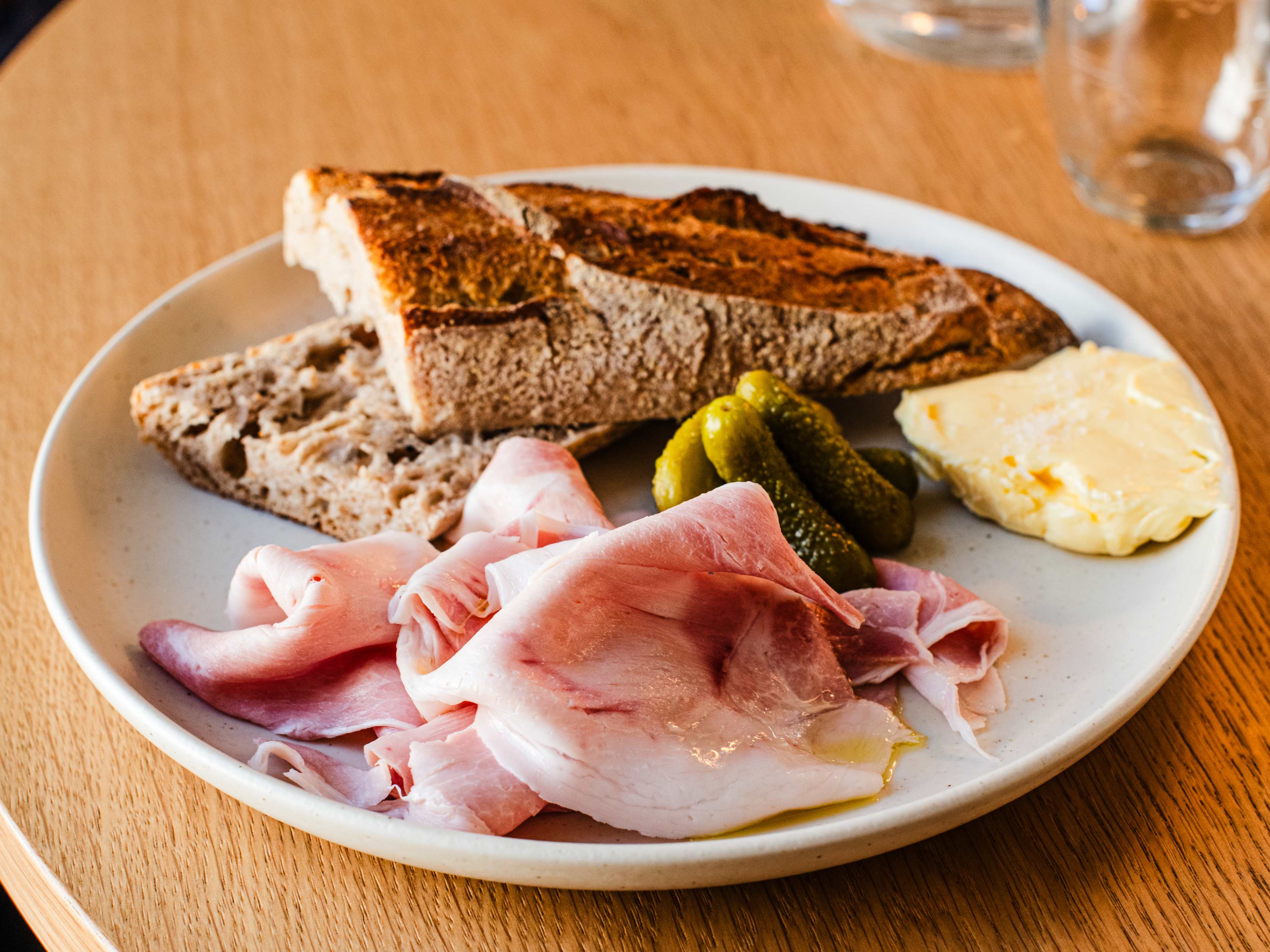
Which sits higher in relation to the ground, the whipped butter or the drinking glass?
the drinking glass

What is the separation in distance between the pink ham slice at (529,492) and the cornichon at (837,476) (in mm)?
290

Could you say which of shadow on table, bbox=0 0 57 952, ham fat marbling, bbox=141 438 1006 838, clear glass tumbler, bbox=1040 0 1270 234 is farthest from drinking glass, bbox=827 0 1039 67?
shadow on table, bbox=0 0 57 952

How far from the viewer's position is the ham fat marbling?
3.77ft

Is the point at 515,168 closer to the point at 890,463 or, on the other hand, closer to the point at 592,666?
the point at 890,463

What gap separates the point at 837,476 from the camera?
5.23 feet

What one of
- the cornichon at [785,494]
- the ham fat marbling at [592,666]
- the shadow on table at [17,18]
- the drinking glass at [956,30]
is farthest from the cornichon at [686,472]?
the shadow on table at [17,18]

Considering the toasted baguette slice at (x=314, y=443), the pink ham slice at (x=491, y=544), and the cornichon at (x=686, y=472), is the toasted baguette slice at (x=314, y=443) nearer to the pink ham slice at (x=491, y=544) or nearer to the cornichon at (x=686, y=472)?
the pink ham slice at (x=491, y=544)

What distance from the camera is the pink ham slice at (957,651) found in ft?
4.36

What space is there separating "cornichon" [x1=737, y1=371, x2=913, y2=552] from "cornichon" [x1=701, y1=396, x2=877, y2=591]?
0.04m

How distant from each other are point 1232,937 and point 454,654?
2.87ft

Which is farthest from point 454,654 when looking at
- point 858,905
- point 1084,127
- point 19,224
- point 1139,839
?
point 1084,127

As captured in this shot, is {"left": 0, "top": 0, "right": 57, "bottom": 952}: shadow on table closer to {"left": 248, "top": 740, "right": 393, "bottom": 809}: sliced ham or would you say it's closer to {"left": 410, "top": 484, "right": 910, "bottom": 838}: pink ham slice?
{"left": 248, "top": 740, "right": 393, "bottom": 809}: sliced ham

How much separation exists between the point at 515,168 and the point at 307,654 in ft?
5.38

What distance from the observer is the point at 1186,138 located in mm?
2447
